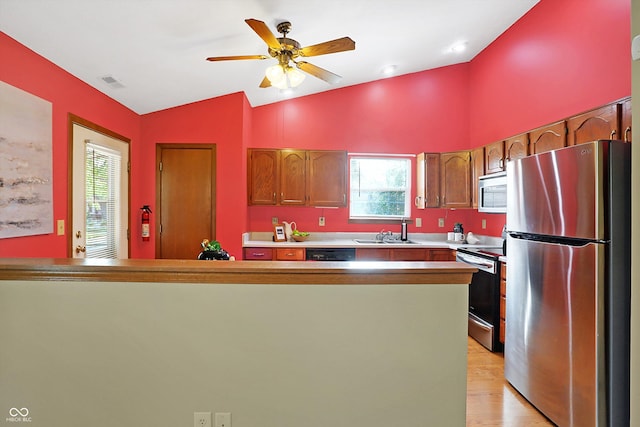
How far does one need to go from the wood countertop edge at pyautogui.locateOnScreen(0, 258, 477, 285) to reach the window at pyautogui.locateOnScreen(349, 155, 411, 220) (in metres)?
3.35

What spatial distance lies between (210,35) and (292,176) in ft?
6.58

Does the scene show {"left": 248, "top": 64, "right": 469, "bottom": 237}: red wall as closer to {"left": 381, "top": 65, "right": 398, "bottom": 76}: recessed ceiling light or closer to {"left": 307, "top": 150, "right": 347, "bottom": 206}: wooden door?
{"left": 381, "top": 65, "right": 398, "bottom": 76}: recessed ceiling light

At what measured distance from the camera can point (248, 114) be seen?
14.1ft

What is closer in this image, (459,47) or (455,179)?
(459,47)

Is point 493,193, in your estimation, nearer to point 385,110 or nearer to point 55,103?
point 385,110

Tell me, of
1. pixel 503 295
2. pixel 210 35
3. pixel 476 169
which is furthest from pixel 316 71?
pixel 503 295

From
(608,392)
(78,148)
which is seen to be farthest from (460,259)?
(78,148)

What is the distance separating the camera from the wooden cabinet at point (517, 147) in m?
3.10

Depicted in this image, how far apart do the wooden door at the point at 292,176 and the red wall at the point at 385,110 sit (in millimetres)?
325

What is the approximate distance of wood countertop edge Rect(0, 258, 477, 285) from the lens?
1.37 metres

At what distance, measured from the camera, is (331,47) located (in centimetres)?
236

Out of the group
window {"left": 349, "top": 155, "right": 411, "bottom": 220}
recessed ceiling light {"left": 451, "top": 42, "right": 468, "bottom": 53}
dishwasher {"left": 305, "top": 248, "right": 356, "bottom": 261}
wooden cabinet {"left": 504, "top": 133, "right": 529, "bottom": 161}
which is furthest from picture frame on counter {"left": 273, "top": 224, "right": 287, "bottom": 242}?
recessed ceiling light {"left": 451, "top": 42, "right": 468, "bottom": 53}

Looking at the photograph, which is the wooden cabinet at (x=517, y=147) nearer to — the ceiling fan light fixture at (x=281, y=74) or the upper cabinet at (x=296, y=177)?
the upper cabinet at (x=296, y=177)

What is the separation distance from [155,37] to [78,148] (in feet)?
3.85
